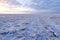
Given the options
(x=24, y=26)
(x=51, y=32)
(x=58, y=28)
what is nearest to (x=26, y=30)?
(x=24, y=26)

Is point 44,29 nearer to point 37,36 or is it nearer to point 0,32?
point 37,36

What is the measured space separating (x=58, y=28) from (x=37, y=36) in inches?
31.2

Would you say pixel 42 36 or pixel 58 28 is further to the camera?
pixel 58 28

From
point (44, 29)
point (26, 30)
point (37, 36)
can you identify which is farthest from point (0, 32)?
point (44, 29)

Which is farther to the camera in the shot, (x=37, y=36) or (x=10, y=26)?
(x=10, y=26)

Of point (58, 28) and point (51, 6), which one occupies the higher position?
point (51, 6)

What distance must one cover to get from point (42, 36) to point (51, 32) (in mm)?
336

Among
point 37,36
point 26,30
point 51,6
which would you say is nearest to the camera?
point 37,36

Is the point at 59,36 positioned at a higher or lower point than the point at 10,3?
lower

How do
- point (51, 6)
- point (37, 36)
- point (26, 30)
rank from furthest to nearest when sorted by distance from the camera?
point (51, 6)
point (26, 30)
point (37, 36)

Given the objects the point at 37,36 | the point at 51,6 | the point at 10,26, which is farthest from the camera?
the point at 51,6

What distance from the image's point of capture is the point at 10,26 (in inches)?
122

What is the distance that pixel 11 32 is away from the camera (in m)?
2.74

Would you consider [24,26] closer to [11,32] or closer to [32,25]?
[32,25]
